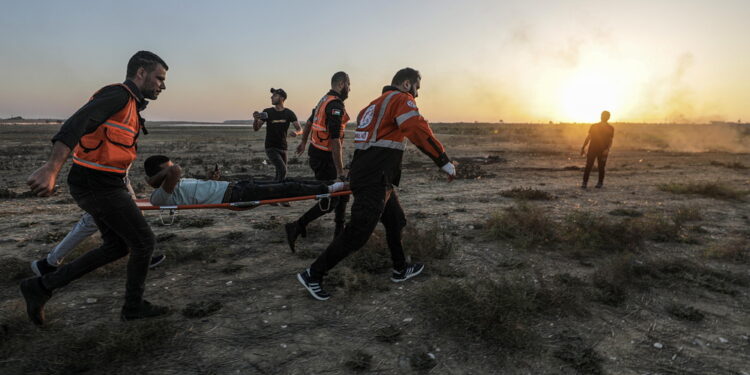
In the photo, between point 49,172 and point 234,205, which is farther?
point 234,205

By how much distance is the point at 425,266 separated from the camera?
4902 mm

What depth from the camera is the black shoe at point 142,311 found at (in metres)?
3.42

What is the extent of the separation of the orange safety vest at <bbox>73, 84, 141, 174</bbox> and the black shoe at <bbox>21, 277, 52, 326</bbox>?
3.89ft

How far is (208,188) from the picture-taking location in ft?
15.6

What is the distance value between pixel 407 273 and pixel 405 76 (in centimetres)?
233

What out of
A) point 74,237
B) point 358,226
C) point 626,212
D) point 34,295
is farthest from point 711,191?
point 34,295

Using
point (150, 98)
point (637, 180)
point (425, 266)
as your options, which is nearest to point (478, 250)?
point (425, 266)

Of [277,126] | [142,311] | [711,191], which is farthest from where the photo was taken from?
[711,191]

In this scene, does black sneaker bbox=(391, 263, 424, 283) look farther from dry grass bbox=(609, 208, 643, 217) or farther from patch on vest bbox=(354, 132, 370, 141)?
dry grass bbox=(609, 208, 643, 217)

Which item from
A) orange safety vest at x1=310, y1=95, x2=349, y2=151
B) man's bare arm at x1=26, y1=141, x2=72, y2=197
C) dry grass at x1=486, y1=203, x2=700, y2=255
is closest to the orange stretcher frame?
orange safety vest at x1=310, y1=95, x2=349, y2=151

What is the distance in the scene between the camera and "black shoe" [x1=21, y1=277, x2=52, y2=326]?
3.14 metres

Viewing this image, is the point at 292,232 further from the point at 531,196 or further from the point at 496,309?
the point at 531,196

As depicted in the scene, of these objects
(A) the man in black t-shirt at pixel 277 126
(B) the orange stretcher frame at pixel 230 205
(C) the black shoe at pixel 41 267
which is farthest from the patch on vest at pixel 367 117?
(A) the man in black t-shirt at pixel 277 126

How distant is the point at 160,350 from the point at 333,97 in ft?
12.1
